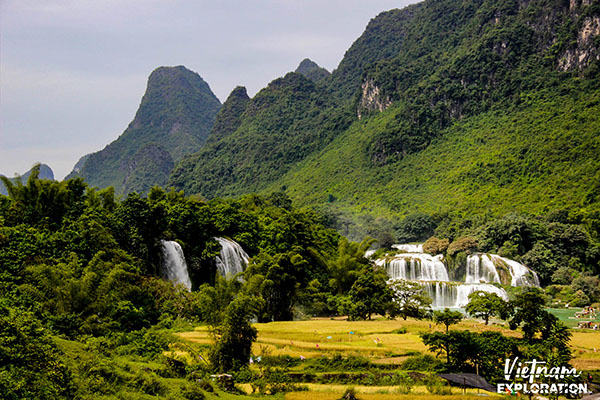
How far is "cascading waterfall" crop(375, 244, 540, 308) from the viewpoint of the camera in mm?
34125

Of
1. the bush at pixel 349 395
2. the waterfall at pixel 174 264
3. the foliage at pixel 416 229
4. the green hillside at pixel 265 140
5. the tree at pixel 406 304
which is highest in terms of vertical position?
the green hillside at pixel 265 140

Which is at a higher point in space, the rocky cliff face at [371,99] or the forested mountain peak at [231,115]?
the forested mountain peak at [231,115]

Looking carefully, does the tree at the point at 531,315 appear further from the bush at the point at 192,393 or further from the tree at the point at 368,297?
the bush at the point at 192,393

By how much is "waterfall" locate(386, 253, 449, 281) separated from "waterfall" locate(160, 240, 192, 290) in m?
21.1

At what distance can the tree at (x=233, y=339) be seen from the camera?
14.0 meters

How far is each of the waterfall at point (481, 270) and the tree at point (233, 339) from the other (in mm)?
29122

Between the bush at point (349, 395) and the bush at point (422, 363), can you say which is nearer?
the bush at point (349, 395)

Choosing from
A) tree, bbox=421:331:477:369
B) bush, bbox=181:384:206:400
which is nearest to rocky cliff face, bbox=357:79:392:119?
tree, bbox=421:331:477:369

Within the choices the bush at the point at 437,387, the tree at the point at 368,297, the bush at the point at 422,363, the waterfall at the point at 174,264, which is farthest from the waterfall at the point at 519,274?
the bush at the point at 437,387

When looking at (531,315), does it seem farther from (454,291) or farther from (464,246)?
(464,246)

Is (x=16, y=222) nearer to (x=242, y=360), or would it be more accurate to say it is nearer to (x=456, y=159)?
(x=242, y=360)

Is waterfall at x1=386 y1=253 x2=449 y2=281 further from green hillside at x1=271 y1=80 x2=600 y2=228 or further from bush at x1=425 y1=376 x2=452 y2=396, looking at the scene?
bush at x1=425 y1=376 x2=452 y2=396

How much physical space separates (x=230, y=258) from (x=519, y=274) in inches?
935

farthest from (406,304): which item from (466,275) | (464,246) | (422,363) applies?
→ (464,246)
